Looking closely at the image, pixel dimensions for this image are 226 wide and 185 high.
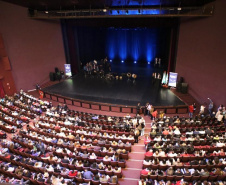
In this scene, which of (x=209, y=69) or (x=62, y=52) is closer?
(x=209, y=69)

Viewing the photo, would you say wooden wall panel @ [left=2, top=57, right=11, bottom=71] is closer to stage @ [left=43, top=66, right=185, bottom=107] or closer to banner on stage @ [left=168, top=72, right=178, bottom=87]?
stage @ [left=43, top=66, right=185, bottom=107]

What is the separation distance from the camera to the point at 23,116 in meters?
13.7

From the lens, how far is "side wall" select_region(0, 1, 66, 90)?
1683cm

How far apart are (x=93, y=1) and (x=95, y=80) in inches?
331

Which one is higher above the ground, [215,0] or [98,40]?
[215,0]

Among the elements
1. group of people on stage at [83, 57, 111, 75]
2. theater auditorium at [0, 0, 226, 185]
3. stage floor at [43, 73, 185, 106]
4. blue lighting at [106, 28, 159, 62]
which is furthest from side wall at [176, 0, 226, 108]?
blue lighting at [106, 28, 159, 62]

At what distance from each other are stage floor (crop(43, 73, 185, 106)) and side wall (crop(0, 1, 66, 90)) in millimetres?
2399

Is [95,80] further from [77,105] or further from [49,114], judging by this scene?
[49,114]

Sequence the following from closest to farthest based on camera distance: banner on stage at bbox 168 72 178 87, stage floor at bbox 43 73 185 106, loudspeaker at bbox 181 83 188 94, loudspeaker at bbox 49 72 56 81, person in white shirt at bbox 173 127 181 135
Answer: person in white shirt at bbox 173 127 181 135, stage floor at bbox 43 73 185 106, loudspeaker at bbox 181 83 188 94, banner on stage at bbox 168 72 178 87, loudspeaker at bbox 49 72 56 81

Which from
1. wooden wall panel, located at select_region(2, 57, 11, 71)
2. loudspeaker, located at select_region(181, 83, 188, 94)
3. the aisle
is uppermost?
wooden wall panel, located at select_region(2, 57, 11, 71)

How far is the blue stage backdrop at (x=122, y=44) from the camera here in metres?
23.7

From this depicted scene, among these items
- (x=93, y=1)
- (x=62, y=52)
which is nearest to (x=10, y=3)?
(x=62, y=52)

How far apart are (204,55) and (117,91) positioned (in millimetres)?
7128

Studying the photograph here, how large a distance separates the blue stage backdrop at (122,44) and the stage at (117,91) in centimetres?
473
